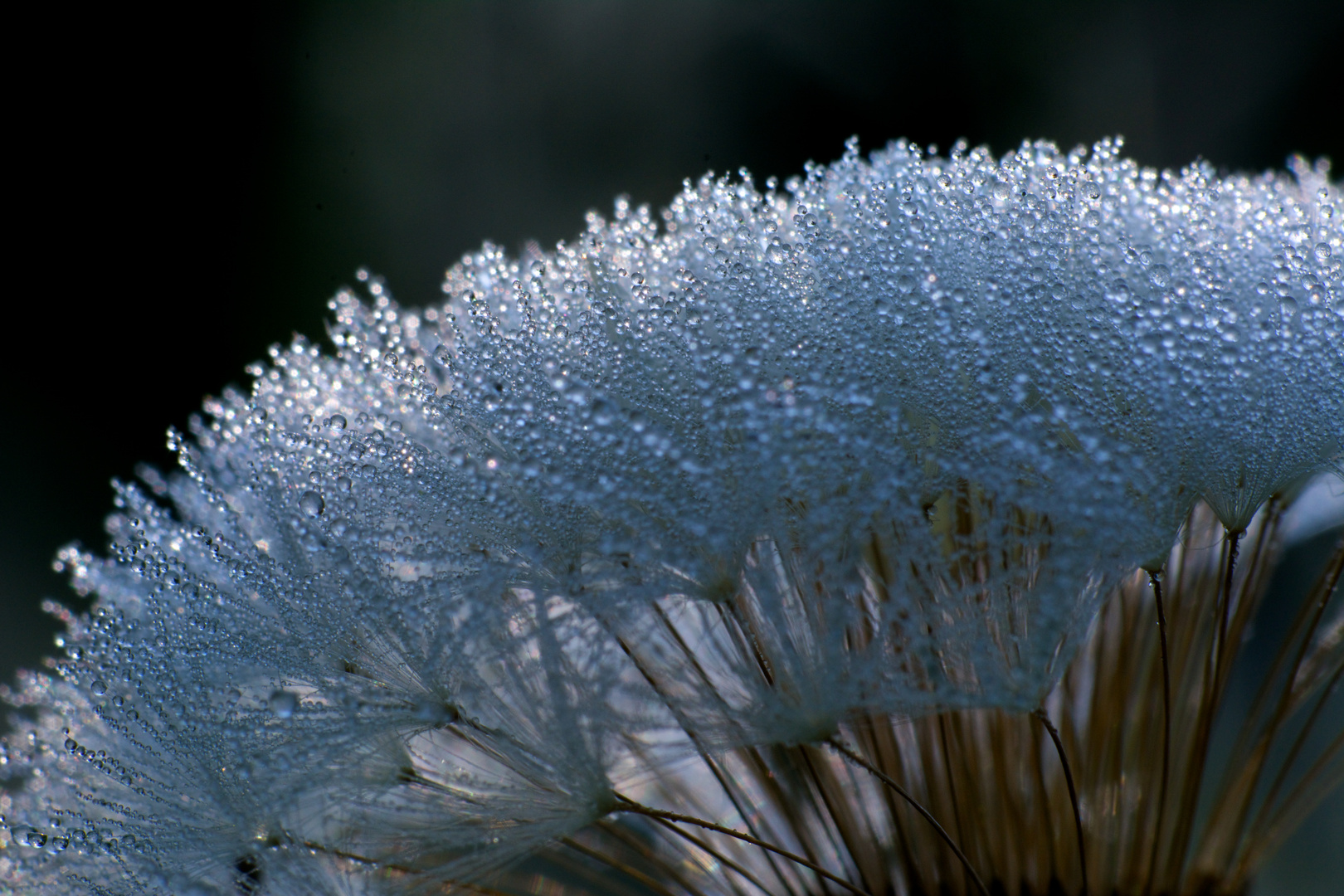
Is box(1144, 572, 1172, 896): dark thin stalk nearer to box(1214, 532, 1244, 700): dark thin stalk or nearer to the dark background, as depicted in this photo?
box(1214, 532, 1244, 700): dark thin stalk

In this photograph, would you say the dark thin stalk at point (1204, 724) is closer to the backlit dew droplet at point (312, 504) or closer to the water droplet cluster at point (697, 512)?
the water droplet cluster at point (697, 512)

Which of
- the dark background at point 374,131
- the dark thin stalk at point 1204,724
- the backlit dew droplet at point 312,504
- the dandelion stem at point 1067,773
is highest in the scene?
the dark background at point 374,131

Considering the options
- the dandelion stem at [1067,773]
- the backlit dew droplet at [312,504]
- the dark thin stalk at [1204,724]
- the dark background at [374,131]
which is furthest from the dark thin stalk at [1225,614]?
the dark background at [374,131]

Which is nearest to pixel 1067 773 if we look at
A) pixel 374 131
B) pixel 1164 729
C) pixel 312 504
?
pixel 1164 729

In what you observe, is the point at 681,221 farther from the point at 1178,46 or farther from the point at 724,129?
the point at 1178,46

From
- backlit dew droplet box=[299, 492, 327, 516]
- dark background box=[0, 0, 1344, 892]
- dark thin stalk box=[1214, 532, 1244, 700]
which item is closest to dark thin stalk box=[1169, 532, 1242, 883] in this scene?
dark thin stalk box=[1214, 532, 1244, 700]

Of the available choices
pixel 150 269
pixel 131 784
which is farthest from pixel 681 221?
pixel 150 269

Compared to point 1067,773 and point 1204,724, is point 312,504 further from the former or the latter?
point 1204,724
